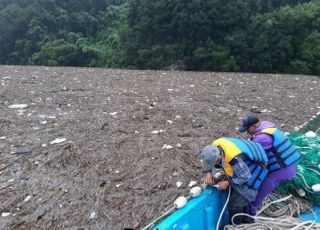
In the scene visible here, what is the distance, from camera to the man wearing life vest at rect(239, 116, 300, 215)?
11.4 ft

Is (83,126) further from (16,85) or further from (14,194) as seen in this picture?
(16,85)

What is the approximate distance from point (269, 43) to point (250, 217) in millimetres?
16472

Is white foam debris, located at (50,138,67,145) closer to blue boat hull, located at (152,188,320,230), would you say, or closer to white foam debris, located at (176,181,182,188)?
white foam debris, located at (176,181,182,188)

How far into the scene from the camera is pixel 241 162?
3.24 metres

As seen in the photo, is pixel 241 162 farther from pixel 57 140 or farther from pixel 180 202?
pixel 57 140

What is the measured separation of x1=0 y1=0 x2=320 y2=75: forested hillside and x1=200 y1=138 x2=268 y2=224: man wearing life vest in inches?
628

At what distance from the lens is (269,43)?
747 inches

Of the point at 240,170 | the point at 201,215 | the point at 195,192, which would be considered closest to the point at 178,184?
the point at 195,192

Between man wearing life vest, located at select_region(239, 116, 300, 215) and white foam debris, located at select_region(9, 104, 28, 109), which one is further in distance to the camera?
white foam debris, located at select_region(9, 104, 28, 109)

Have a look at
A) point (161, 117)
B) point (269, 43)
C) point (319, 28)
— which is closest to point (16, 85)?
point (161, 117)

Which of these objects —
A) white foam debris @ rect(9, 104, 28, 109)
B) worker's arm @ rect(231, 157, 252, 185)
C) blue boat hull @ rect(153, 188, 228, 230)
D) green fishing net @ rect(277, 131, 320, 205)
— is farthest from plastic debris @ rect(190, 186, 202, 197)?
white foam debris @ rect(9, 104, 28, 109)

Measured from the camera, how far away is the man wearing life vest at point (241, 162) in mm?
3252

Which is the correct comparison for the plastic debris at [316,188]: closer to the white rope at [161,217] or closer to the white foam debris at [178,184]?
the white foam debris at [178,184]

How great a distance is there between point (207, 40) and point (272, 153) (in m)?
17.4
